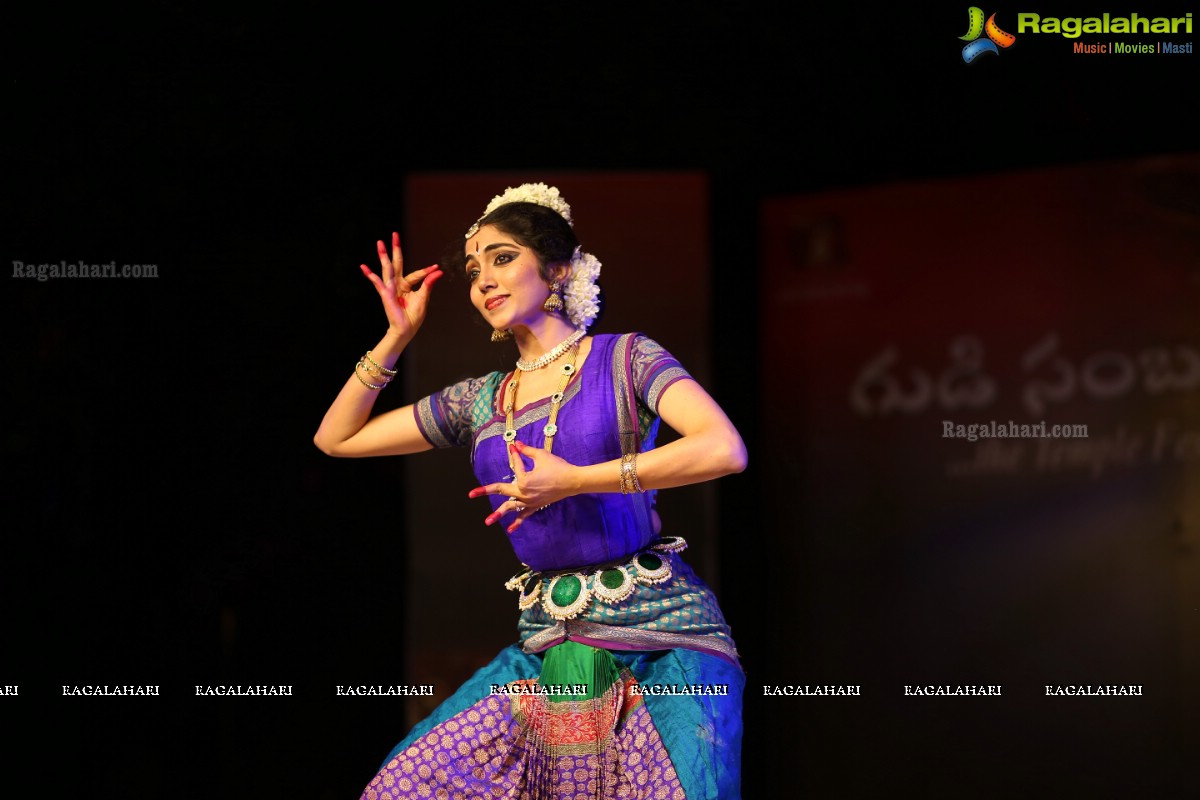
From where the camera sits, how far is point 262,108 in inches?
149

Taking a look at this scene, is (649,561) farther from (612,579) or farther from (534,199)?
(534,199)

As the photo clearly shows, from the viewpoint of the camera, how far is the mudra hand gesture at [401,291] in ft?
10.9

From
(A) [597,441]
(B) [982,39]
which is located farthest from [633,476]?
(B) [982,39]

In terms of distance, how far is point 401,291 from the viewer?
132 inches

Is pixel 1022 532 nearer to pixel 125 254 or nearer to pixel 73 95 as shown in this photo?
pixel 125 254

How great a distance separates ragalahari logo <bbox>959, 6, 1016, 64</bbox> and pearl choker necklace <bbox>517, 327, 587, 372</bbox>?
135 centimetres

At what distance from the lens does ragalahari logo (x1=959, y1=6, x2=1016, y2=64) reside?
3.70 m

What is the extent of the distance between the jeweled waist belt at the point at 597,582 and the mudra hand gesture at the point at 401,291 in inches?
26.7

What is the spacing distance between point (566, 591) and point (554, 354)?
542mm

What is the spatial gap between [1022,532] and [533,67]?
180 cm

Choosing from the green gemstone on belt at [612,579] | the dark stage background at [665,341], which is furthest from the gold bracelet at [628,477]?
the dark stage background at [665,341]

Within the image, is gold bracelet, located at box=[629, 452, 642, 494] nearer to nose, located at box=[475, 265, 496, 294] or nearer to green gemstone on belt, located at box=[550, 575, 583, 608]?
green gemstone on belt, located at box=[550, 575, 583, 608]

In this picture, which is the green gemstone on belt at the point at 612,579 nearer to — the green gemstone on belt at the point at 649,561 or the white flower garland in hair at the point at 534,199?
the green gemstone on belt at the point at 649,561

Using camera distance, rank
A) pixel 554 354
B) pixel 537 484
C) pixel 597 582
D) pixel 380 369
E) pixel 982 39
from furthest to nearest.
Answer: pixel 982 39 → pixel 380 369 → pixel 554 354 → pixel 597 582 → pixel 537 484
